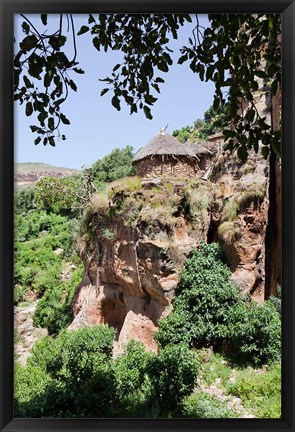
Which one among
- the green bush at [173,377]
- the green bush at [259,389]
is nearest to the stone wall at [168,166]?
the green bush at [173,377]

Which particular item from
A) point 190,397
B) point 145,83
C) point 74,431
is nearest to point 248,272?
point 190,397

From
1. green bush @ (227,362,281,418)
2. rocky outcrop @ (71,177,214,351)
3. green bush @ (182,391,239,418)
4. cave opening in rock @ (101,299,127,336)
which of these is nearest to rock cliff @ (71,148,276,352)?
rocky outcrop @ (71,177,214,351)

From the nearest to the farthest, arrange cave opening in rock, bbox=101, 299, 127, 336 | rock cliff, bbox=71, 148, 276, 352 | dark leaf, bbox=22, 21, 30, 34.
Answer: dark leaf, bbox=22, 21, 30, 34
rock cliff, bbox=71, 148, 276, 352
cave opening in rock, bbox=101, 299, 127, 336

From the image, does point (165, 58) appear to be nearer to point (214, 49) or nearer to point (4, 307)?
point (214, 49)

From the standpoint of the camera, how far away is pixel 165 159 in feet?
20.5

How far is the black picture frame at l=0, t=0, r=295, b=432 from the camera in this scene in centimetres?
86

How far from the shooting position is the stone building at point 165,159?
20.5 feet

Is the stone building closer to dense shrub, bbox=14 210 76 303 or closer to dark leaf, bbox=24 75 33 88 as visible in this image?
dense shrub, bbox=14 210 76 303

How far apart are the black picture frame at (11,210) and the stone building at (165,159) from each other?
17.2 feet

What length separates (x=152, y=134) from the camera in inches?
262

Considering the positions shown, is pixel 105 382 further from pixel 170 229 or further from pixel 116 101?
pixel 116 101

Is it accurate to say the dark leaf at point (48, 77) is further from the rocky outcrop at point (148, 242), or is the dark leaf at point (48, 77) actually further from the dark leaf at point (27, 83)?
the rocky outcrop at point (148, 242)

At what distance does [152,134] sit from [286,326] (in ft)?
19.6

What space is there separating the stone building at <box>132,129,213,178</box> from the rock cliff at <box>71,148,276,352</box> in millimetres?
721
